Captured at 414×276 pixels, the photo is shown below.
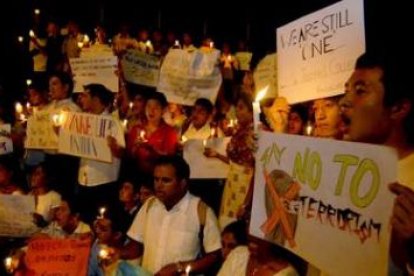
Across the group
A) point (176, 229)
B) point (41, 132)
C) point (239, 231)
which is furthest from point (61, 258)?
point (41, 132)

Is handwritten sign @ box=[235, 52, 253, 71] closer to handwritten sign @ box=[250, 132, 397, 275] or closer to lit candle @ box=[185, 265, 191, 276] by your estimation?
lit candle @ box=[185, 265, 191, 276]

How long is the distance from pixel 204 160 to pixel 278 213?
2726 mm

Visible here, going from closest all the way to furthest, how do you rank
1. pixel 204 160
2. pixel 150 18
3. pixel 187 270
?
pixel 187 270 < pixel 204 160 < pixel 150 18

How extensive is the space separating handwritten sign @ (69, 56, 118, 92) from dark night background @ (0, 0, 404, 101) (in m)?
2.83

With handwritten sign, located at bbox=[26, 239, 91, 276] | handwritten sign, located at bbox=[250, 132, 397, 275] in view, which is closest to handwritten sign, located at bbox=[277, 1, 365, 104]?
handwritten sign, located at bbox=[250, 132, 397, 275]

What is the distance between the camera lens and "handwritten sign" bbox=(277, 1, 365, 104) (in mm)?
3049

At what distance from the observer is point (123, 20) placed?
13133 mm

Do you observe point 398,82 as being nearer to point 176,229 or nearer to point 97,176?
point 176,229

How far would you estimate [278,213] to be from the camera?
274cm

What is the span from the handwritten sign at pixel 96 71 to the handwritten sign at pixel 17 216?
1.30 m

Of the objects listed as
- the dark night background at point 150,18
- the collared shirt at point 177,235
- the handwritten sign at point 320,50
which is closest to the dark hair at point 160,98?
the collared shirt at point 177,235

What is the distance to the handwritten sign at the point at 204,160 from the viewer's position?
5379mm

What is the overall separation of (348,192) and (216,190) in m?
3.41

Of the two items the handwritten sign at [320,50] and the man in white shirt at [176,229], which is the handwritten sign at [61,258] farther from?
the handwritten sign at [320,50]
